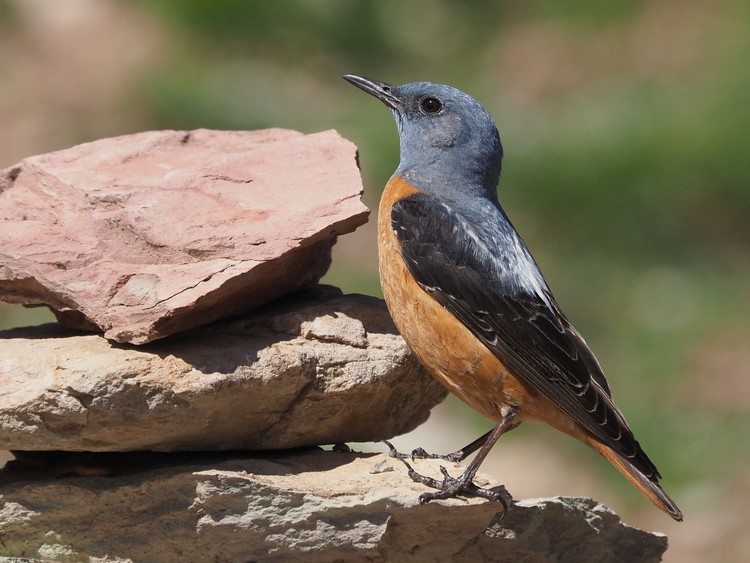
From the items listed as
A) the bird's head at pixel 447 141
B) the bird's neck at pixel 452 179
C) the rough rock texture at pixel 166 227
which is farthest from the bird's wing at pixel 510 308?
the rough rock texture at pixel 166 227

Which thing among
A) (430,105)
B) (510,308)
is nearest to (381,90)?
(430,105)

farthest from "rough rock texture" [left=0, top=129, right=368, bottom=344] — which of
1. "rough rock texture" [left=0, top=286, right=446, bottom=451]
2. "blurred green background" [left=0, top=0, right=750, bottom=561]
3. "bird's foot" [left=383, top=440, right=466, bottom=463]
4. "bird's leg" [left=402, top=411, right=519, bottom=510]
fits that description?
"blurred green background" [left=0, top=0, right=750, bottom=561]

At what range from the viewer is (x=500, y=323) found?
664 cm

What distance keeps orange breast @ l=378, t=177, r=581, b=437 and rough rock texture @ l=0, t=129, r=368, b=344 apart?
0.56 meters

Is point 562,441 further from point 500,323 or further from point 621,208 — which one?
point 500,323

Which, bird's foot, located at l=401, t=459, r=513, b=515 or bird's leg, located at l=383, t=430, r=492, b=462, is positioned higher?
bird's leg, located at l=383, t=430, r=492, b=462

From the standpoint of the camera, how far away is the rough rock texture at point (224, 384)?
5785 mm

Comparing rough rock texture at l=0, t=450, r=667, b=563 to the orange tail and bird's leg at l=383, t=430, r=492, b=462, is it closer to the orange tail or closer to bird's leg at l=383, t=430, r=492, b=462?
bird's leg at l=383, t=430, r=492, b=462

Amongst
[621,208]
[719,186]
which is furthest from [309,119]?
[719,186]

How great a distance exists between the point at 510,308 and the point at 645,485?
1185 millimetres

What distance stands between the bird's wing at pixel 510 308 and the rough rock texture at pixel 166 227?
0.49 m

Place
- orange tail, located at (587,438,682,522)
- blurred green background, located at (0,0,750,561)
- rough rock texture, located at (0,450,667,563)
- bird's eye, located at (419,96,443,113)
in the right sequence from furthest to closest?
blurred green background, located at (0,0,750,561) < bird's eye, located at (419,96,443,113) < orange tail, located at (587,438,682,522) < rough rock texture, located at (0,450,667,563)

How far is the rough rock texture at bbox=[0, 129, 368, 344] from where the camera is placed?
6.09 metres

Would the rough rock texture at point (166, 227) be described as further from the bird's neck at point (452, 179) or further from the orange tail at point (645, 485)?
the orange tail at point (645, 485)
